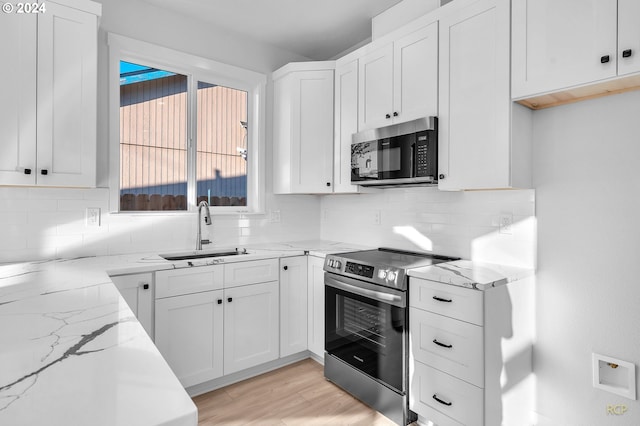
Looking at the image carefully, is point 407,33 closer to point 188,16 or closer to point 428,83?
point 428,83

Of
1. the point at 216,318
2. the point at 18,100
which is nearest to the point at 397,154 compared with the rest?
the point at 216,318

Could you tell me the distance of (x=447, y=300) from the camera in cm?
190

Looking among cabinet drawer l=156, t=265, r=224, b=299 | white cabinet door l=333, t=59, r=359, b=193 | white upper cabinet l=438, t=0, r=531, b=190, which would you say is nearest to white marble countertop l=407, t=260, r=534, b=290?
white upper cabinet l=438, t=0, r=531, b=190

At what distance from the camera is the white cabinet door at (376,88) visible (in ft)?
8.44

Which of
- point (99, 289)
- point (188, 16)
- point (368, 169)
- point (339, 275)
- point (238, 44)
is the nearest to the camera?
point (99, 289)

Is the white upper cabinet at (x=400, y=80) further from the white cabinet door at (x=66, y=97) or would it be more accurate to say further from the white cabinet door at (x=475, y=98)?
the white cabinet door at (x=66, y=97)

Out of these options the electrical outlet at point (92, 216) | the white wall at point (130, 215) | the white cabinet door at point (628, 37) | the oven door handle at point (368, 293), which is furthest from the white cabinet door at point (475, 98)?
the electrical outlet at point (92, 216)

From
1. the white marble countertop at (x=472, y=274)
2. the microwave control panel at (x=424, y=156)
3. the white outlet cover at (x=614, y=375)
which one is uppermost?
the microwave control panel at (x=424, y=156)

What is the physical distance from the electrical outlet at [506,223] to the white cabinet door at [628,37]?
936mm

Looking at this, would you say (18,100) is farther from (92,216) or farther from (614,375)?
(614,375)

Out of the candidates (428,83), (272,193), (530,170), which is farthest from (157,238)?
→ (530,170)

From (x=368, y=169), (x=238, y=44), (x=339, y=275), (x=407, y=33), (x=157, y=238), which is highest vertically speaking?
(x=238, y=44)

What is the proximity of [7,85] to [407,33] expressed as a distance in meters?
2.40

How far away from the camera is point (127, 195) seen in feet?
9.09
